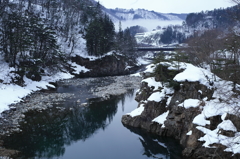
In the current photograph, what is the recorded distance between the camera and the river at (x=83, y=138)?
41.3ft

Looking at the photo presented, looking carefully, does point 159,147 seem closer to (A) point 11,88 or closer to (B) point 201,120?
(B) point 201,120

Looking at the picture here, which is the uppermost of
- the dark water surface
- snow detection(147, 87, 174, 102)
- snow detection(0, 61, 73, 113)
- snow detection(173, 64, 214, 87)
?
snow detection(173, 64, 214, 87)

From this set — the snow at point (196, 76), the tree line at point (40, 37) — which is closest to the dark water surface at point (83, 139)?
the snow at point (196, 76)

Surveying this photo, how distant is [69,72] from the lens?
4344cm

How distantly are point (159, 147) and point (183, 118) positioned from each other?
2.63 meters

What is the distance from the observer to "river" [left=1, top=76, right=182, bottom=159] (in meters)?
12.6

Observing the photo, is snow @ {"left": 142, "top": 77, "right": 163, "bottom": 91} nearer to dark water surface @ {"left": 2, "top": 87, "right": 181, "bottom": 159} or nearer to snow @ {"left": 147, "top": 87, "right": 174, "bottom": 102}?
snow @ {"left": 147, "top": 87, "right": 174, "bottom": 102}

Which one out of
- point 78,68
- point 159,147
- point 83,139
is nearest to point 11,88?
point 83,139

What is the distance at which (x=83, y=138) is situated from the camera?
14992 millimetres

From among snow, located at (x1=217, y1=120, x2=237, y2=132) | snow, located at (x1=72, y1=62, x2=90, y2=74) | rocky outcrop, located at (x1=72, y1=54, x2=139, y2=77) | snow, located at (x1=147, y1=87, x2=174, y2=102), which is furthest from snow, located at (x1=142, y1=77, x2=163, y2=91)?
snow, located at (x1=72, y1=62, x2=90, y2=74)

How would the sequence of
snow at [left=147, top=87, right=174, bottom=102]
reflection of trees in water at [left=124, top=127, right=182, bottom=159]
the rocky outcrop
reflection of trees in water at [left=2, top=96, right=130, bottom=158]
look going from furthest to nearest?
1. the rocky outcrop
2. snow at [left=147, top=87, right=174, bottom=102]
3. reflection of trees in water at [left=2, top=96, right=130, bottom=158]
4. reflection of trees in water at [left=124, top=127, right=182, bottom=159]

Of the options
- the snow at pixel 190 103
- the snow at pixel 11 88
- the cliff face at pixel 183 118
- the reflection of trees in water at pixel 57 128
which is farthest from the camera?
the snow at pixel 11 88

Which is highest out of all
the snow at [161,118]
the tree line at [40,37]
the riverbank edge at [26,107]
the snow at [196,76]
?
the tree line at [40,37]

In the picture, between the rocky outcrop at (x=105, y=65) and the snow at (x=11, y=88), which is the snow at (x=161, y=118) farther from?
the rocky outcrop at (x=105, y=65)
